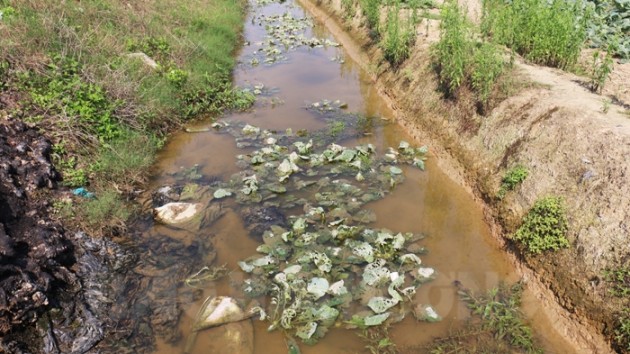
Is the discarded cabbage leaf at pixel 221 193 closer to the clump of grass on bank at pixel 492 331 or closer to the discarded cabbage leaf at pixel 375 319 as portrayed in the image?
the discarded cabbage leaf at pixel 375 319

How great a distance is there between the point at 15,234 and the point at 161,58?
634 centimetres

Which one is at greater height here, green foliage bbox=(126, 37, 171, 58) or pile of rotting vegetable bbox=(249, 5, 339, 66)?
green foliage bbox=(126, 37, 171, 58)

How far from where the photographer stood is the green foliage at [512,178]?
601cm

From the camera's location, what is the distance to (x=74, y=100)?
7.26 m

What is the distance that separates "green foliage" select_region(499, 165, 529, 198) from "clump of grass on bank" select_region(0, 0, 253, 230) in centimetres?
577

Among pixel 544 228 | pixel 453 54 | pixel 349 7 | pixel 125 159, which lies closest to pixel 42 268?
pixel 125 159

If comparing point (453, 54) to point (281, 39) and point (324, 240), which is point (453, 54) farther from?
point (281, 39)

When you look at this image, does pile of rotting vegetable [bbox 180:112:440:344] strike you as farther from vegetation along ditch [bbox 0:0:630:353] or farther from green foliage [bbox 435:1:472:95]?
green foliage [bbox 435:1:472:95]

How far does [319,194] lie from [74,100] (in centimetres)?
462

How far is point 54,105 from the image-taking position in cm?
704

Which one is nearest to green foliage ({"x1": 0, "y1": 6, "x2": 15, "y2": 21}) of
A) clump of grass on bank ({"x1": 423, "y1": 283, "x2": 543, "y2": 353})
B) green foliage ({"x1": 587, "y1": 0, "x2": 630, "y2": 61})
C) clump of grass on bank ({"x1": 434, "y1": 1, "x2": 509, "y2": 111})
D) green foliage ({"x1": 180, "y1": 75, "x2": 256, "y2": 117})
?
green foliage ({"x1": 180, "y1": 75, "x2": 256, "y2": 117})

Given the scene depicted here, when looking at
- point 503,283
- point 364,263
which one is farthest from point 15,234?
point 503,283

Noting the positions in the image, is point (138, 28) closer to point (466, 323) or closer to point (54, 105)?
point (54, 105)

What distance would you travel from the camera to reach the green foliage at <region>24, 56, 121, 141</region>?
A: 23.0ft
